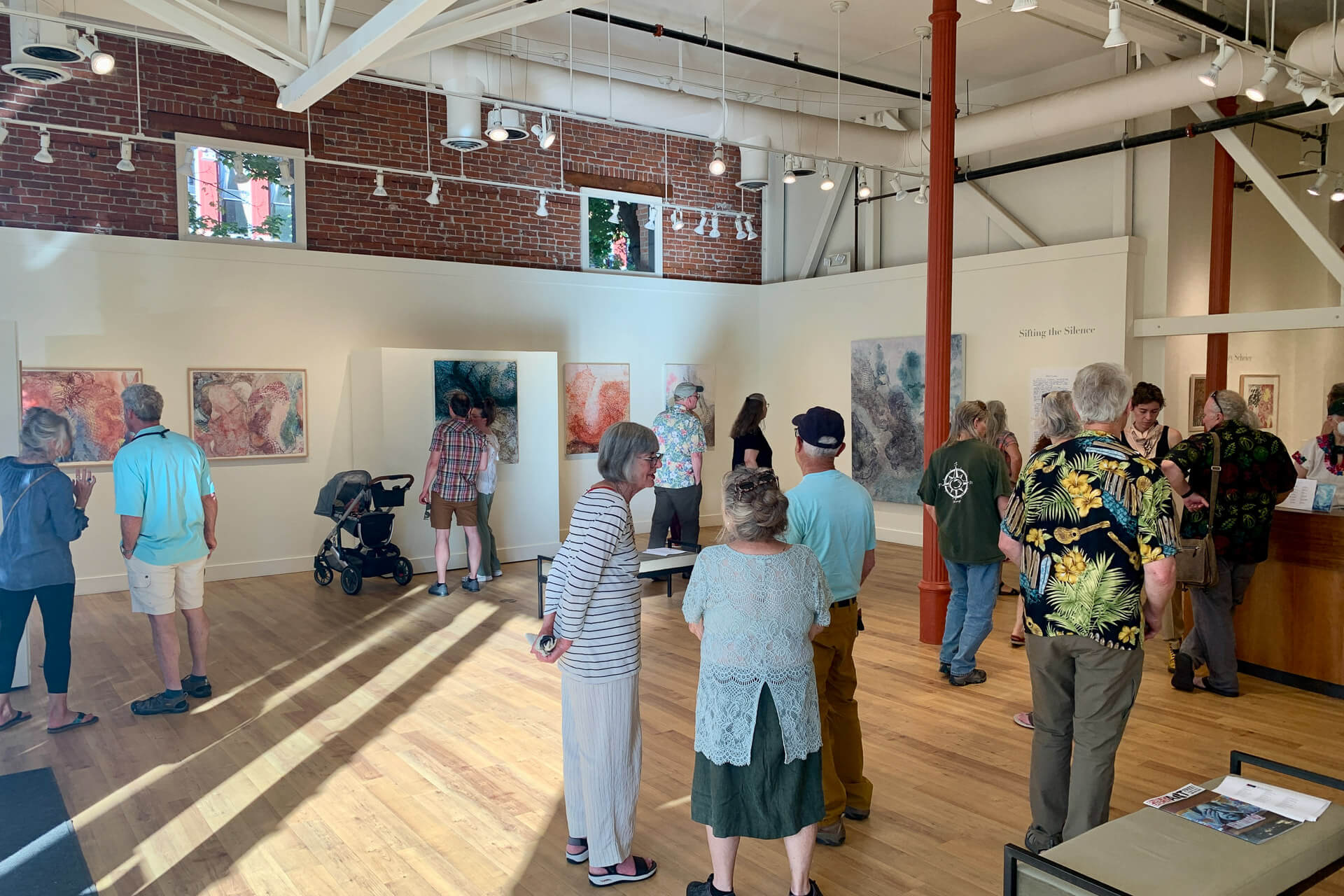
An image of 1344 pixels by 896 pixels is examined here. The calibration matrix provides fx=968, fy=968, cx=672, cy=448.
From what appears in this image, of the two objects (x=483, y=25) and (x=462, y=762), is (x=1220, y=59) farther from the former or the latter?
(x=462, y=762)

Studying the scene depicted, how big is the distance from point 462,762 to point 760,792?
2.35 m

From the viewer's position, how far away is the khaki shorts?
545 cm

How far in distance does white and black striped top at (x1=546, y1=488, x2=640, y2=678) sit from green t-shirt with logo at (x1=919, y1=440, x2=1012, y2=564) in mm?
2873

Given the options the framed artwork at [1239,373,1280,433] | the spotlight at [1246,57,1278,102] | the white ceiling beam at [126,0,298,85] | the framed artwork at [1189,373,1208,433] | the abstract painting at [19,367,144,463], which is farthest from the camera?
the framed artwork at [1239,373,1280,433]

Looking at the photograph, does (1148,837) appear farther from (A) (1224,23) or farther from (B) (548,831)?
(A) (1224,23)

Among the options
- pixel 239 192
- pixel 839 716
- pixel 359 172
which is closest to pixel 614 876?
pixel 839 716

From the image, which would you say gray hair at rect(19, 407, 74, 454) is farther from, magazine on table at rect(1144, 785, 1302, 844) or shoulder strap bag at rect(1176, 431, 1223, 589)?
shoulder strap bag at rect(1176, 431, 1223, 589)

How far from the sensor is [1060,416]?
418cm

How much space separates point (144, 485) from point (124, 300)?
444 centimetres

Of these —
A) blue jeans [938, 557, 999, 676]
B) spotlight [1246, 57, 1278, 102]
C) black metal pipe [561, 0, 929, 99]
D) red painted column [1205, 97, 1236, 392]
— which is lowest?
blue jeans [938, 557, 999, 676]

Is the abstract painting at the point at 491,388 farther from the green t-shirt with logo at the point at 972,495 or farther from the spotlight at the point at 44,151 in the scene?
the green t-shirt with logo at the point at 972,495

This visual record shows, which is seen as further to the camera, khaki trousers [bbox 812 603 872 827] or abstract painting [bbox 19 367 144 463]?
abstract painting [bbox 19 367 144 463]

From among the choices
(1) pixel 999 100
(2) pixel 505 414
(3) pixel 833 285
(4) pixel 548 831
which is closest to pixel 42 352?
(2) pixel 505 414

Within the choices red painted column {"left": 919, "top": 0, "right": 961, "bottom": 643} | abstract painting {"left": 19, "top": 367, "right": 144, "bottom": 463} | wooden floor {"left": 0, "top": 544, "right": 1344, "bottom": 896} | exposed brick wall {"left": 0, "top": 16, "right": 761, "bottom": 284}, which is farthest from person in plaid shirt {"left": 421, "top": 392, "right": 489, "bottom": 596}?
red painted column {"left": 919, "top": 0, "right": 961, "bottom": 643}
